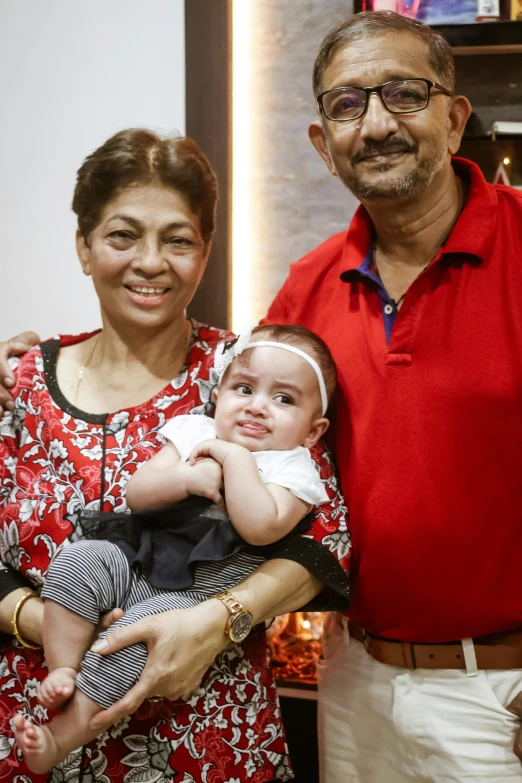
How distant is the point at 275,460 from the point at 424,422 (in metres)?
0.33

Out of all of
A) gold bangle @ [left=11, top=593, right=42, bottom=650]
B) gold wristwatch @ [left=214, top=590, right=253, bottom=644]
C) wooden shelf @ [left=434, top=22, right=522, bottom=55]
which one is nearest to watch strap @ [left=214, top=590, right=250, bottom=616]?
gold wristwatch @ [left=214, top=590, right=253, bottom=644]

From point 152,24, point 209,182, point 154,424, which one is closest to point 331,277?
point 209,182

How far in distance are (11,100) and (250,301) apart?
115cm

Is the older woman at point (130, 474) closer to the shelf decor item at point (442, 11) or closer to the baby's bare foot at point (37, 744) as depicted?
the baby's bare foot at point (37, 744)

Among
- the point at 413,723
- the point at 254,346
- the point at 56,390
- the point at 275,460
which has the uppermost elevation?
the point at 254,346

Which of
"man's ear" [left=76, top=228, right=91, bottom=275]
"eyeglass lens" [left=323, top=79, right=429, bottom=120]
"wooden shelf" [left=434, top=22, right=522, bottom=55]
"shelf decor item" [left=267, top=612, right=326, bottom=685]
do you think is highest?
"wooden shelf" [left=434, top=22, right=522, bottom=55]

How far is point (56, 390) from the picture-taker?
1.74 m

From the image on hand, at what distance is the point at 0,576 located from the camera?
1606 mm

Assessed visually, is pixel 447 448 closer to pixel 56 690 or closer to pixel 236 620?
pixel 236 620

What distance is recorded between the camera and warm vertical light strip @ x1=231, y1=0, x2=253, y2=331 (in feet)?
9.12

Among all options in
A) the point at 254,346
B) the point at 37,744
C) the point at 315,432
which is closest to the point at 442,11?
the point at 254,346

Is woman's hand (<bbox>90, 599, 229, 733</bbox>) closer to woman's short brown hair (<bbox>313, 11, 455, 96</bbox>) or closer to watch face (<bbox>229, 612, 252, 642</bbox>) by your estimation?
watch face (<bbox>229, 612, 252, 642</bbox>)

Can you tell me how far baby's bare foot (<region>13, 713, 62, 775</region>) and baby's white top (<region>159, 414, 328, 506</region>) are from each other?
59 centimetres

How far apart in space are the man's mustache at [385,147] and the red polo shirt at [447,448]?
0.68 ft
